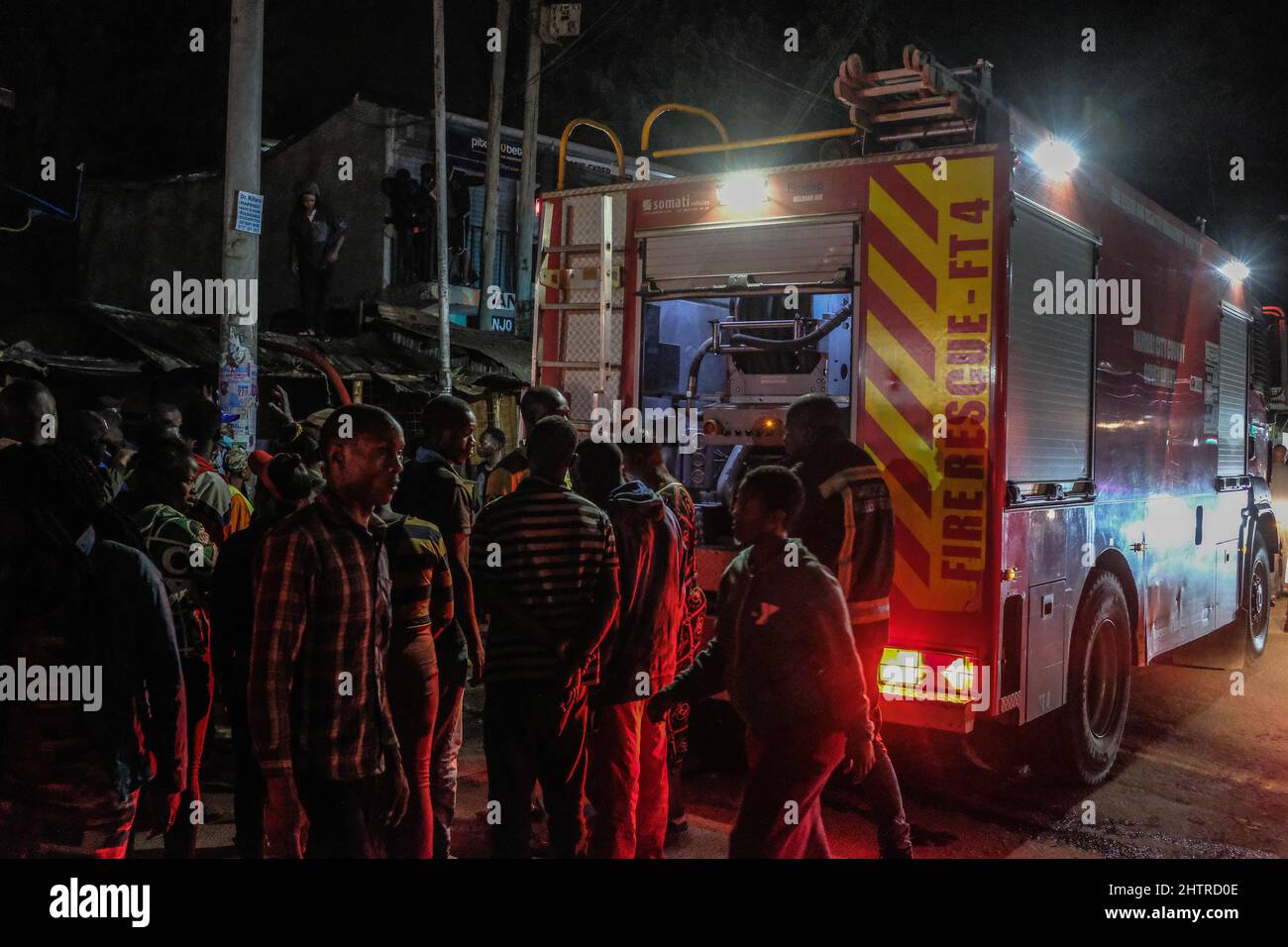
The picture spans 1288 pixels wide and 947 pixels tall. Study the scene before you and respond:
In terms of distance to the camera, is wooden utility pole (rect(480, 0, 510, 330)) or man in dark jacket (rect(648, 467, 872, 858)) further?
wooden utility pole (rect(480, 0, 510, 330))

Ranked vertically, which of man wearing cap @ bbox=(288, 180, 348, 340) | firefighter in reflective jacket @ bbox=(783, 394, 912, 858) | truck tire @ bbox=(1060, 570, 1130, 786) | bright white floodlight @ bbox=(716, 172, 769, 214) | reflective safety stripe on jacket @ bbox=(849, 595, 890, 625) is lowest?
truck tire @ bbox=(1060, 570, 1130, 786)

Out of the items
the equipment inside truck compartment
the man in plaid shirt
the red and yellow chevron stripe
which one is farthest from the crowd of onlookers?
the equipment inside truck compartment

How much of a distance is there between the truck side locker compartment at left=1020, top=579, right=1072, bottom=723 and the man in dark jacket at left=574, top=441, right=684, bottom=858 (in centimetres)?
185

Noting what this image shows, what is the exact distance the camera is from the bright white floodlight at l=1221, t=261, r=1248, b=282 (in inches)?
345

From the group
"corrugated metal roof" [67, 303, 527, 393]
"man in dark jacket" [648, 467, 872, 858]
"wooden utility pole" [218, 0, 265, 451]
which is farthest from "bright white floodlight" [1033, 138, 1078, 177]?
"corrugated metal roof" [67, 303, 527, 393]

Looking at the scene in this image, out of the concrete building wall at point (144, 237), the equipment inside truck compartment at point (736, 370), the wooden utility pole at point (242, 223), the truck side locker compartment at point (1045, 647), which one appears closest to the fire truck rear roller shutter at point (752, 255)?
the equipment inside truck compartment at point (736, 370)

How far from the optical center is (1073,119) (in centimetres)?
623

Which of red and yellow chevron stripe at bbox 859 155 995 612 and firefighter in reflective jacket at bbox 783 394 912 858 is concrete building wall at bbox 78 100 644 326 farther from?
firefighter in reflective jacket at bbox 783 394 912 858

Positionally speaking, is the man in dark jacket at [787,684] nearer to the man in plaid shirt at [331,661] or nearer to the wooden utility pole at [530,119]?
the man in plaid shirt at [331,661]

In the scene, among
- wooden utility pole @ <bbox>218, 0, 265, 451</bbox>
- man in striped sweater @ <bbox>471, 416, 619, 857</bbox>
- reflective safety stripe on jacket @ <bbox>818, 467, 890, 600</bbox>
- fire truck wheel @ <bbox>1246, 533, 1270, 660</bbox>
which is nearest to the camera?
man in striped sweater @ <bbox>471, 416, 619, 857</bbox>

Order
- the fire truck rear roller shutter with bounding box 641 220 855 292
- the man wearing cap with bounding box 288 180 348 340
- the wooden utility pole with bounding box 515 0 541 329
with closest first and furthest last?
the fire truck rear roller shutter with bounding box 641 220 855 292 < the man wearing cap with bounding box 288 180 348 340 < the wooden utility pole with bounding box 515 0 541 329

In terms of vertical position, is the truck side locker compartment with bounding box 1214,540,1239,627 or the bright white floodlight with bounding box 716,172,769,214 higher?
the bright white floodlight with bounding box 716,172,769,214

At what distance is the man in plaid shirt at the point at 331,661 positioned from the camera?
3.05 metres
